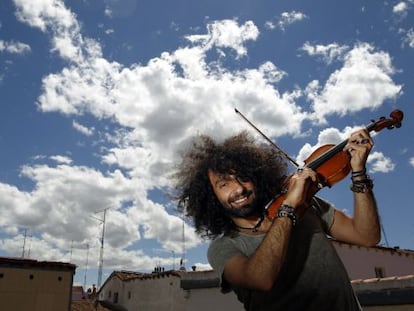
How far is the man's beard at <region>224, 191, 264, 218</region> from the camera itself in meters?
2.37

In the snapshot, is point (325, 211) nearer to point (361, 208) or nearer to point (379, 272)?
point (361, 208)

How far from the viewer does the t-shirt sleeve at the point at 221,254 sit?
2125 millimetres

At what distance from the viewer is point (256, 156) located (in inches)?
115

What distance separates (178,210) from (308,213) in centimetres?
123

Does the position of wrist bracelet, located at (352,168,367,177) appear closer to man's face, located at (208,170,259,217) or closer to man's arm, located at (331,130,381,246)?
man's arm, located at (331,130,381,246)

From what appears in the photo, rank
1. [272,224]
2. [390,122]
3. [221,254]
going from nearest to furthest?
[272,224]
[221,254]
[390,122]

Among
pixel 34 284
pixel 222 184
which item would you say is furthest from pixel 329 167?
pixel 34 284

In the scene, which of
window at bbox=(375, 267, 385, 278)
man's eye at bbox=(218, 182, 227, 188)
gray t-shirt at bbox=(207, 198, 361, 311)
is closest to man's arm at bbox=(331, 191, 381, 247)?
gray t-shirt at bbox=(207, 198, 361, 311)

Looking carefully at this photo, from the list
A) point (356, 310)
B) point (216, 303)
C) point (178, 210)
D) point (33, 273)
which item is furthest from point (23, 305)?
point (356, 310)

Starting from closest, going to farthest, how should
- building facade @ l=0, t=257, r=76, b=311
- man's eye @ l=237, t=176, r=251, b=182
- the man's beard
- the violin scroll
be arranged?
the man's beard, man's eye @ l=237, t=176, r=251, b=182, the violin scroll, building facade @ l=0, t=257, r=76, b=311

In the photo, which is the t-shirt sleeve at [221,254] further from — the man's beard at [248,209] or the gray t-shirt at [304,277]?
the man's beard at [248,209]

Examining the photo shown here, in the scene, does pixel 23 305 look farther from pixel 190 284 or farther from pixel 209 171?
pixel 209 171

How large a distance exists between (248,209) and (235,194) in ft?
0.43

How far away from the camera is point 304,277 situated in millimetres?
1981
